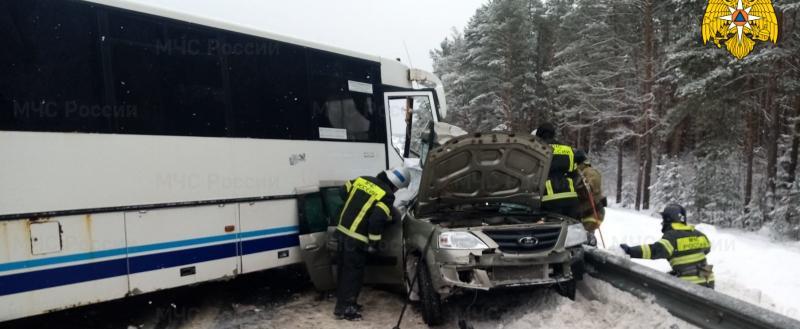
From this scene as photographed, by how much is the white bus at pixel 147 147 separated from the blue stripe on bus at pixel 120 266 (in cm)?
1

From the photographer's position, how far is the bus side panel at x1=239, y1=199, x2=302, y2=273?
519 centimetres

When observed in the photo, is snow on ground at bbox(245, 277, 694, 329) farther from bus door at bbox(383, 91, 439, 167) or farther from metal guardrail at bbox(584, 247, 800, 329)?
bus door at bbox(383, 91, 439, 167)

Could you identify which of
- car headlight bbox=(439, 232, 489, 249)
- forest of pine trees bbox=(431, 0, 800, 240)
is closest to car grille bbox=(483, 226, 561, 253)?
car headlight bbox=(439, 232, 489, 249)

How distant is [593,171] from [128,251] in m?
5.91

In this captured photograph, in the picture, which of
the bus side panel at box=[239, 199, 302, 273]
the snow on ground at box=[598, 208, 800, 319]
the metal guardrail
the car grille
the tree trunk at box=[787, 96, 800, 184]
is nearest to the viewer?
Result: the metal guardrail

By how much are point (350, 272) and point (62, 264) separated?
2.72 meters

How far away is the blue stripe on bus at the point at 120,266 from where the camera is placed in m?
3.78

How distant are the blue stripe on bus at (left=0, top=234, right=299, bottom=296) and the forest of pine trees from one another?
1380cm

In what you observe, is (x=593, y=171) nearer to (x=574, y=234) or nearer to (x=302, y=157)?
(x=574, y=234)

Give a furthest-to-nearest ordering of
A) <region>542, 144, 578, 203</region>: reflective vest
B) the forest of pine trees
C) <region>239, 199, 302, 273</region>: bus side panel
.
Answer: the forest of pine trees, <region>542, 144, 578, 203</region>: reflective vest, <region>239, 199, 302, 273</region>: bus side panel

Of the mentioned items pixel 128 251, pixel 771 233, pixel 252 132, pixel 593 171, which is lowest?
pixel 771 233

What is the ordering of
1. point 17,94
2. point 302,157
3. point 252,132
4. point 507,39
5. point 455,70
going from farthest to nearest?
point 455,70, point 507,39, point 302,157, point 252,132, point 17,94

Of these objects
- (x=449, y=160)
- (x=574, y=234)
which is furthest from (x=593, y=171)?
(x=449, y=160)

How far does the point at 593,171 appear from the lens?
6484 millimetres
